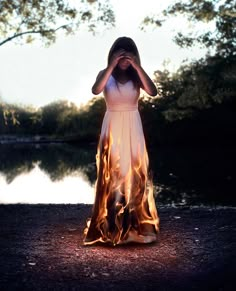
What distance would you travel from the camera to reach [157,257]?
628 cm

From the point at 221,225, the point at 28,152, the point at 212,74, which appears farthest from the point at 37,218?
the point at 28,152

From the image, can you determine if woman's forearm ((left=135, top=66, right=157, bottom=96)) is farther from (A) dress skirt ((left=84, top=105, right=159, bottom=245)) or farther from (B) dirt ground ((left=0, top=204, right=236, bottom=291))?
(B) dirt ground ((left=0, top=204, right=236, bottom=291))

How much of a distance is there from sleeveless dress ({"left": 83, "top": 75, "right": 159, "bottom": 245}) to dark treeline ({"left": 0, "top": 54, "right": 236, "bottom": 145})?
663 inches

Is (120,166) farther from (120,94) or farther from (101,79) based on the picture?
(101,79)

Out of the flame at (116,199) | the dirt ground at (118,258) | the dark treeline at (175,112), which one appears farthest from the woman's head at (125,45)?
the dark treeline at (175,112)

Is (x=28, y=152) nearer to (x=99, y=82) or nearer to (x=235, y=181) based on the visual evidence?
(x=235, y=181)

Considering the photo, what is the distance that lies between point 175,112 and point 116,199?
795 inches

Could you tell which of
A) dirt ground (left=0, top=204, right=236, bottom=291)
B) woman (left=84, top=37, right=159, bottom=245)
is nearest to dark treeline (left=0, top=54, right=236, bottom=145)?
dirt ground (left=0, top=204, right=236, bottom=291)

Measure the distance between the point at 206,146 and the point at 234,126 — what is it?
8.56 ft

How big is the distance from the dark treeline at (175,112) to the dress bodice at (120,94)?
16.9 meters

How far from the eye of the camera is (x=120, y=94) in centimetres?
654

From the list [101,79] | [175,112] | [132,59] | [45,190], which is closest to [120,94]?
[101,79]

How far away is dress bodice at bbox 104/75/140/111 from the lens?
652 cm

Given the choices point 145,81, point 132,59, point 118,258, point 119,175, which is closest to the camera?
point 118,258
